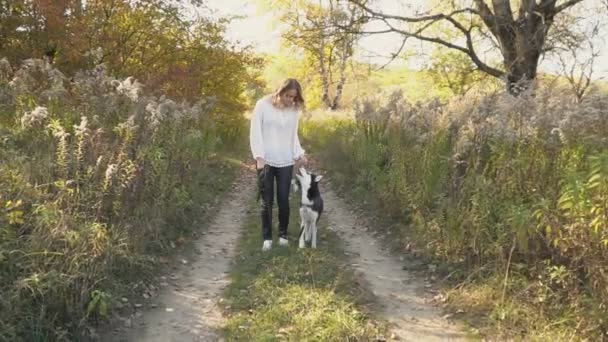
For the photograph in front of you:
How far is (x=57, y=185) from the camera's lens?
4945 mm

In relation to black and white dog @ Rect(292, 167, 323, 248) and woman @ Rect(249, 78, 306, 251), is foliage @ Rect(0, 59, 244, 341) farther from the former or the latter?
black and white dog @ Rect(292, 167, 323, 248)

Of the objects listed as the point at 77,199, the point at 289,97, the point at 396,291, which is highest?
the point at 289,97

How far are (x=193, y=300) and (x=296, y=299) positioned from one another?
1226 millimetres

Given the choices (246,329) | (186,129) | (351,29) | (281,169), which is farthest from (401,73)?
(246,329)

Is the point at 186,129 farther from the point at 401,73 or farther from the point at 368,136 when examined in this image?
the point at 401,73

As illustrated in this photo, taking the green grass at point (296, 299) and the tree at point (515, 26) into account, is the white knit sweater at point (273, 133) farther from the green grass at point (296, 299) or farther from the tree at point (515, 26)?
the tree at point (515, 26)

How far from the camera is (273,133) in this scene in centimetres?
707

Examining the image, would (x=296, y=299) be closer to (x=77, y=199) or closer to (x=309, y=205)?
(x=309, y=205)

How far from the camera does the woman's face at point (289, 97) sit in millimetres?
6902

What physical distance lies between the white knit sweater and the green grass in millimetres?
1181

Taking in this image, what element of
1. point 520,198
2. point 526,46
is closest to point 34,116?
point 520,198

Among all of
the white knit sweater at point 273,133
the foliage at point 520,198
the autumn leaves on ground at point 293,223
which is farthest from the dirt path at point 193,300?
the foliage at point 520,198

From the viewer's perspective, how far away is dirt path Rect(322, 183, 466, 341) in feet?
17.2

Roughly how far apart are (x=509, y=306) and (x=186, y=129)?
23.6 ft
